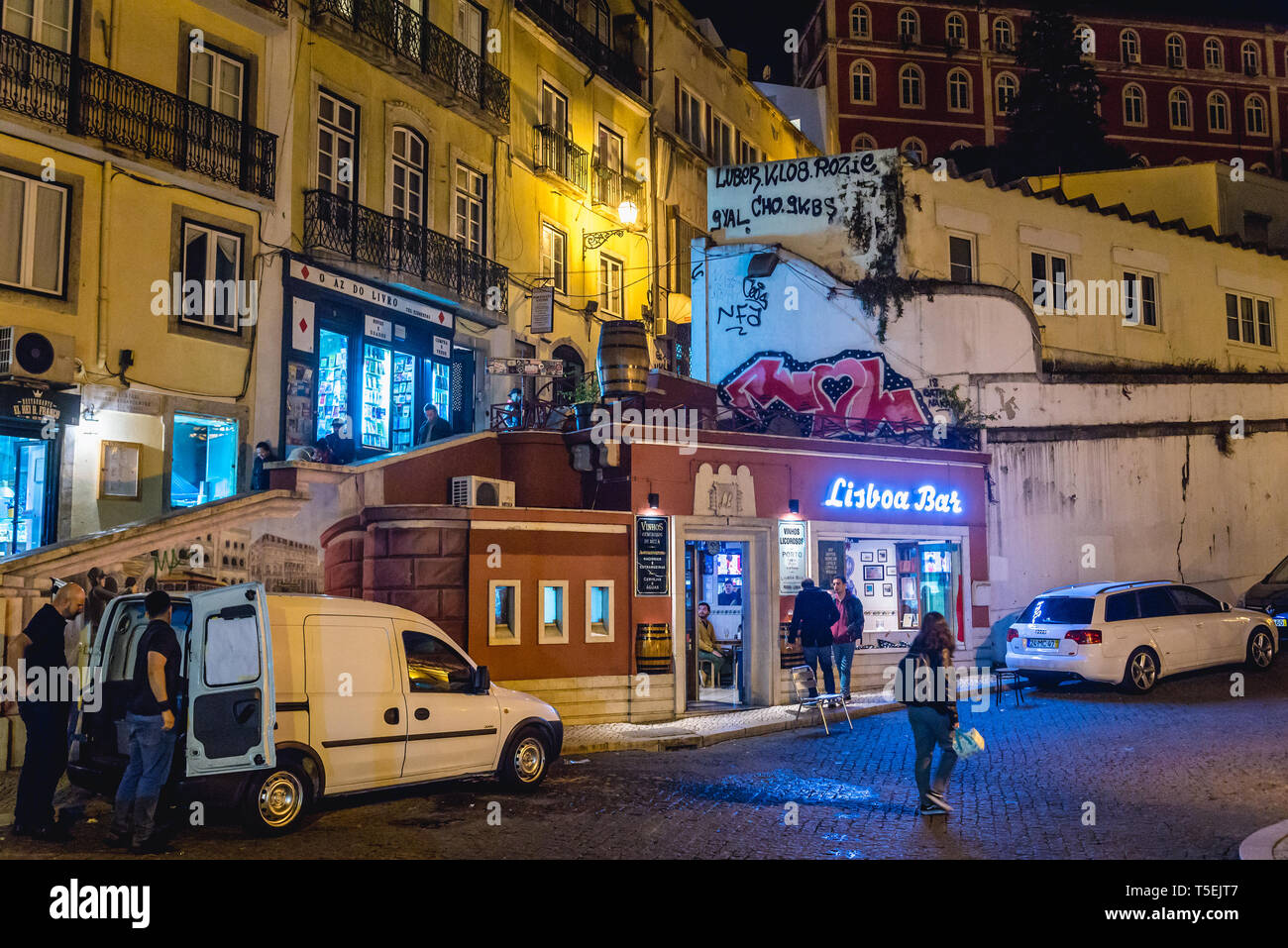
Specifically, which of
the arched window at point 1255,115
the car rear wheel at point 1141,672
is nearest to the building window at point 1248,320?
the car rear wheel at point 1141,672

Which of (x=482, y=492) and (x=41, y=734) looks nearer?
(x=41, y=734)

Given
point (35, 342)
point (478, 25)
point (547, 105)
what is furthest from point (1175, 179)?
point (35, 342)

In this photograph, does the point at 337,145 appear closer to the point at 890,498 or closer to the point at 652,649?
the point at 652,649

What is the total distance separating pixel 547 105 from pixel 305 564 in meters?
16.8

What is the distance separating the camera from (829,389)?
23641 millimetres

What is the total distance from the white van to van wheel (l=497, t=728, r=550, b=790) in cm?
2

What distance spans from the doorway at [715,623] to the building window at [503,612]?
9.86 ft

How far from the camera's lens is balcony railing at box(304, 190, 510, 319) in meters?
19.7

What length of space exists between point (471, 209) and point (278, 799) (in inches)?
696

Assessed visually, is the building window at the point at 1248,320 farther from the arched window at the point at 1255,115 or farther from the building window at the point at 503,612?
the arched window at the point at 1255,115

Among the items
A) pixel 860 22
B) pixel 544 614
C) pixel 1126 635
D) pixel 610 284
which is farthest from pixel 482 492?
pixel 860 22

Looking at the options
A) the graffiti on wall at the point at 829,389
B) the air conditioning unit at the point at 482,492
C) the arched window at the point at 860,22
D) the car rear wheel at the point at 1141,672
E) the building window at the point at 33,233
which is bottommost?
the car rear wheel at the point at 1141,672

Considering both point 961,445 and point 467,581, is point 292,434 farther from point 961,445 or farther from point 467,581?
point 961,445

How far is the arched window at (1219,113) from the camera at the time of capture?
186 feet
